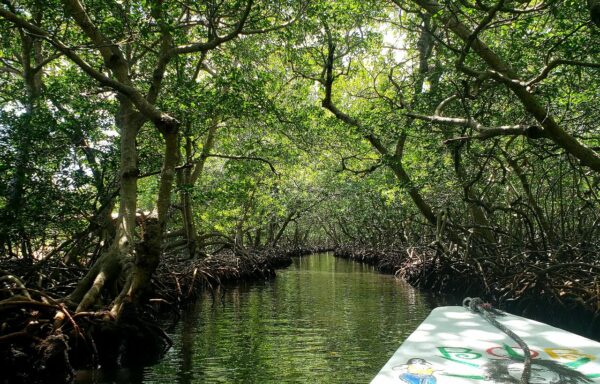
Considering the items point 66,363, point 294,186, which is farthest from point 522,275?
point 294,186

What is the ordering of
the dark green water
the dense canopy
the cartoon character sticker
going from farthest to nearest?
the dense canopy → the dark green water → the cartoon character sticker

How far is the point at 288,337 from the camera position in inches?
291

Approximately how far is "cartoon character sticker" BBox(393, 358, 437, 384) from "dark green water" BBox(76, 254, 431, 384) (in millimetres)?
2397

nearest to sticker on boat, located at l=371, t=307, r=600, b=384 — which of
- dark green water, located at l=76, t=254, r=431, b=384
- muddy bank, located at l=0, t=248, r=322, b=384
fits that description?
dark green water, located at l=76, t=254, r=431, b=384

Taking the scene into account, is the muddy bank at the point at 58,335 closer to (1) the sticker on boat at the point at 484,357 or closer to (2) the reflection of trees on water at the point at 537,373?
(1) the sticker on boat at the point at 484,357

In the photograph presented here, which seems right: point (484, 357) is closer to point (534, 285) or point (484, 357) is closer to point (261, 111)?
point (534, 285)

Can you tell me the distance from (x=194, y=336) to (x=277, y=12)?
18.3ft

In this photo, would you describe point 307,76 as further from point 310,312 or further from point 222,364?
point 222,364

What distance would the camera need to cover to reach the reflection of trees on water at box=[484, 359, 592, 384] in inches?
106

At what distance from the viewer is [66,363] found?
4.98m

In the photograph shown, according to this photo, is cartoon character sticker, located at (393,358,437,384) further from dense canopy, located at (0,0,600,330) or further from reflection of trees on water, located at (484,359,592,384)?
dense canopy, located at (0,0,600,330)

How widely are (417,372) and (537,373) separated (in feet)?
Answer: 2.34

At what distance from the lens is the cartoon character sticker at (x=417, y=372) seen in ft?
8.74

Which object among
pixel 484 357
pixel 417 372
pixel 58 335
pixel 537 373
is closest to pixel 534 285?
A: pixel 484 357
